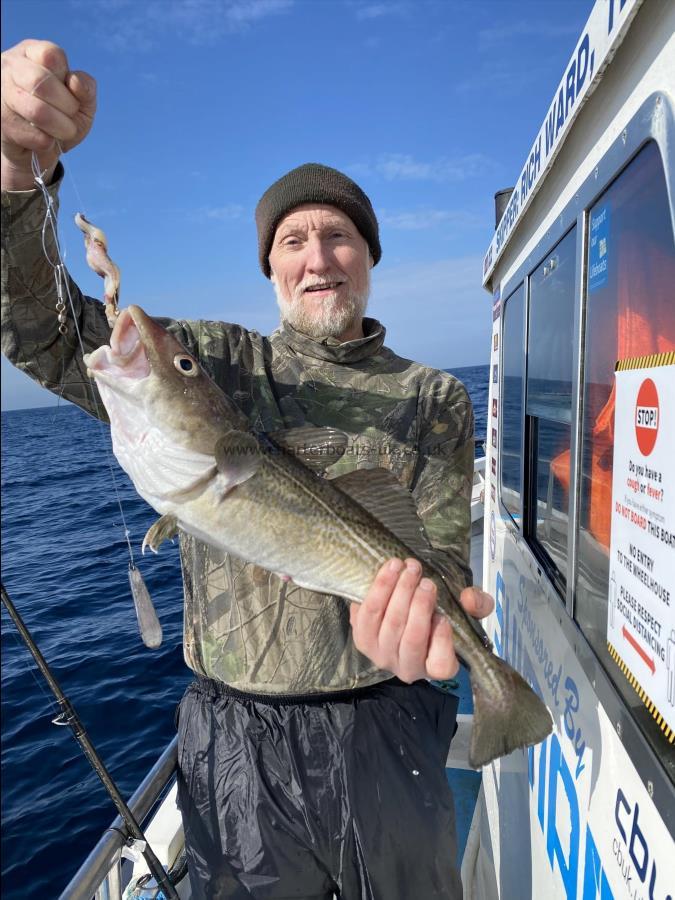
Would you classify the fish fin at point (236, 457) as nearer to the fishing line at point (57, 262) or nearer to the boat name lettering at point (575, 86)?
the fishing line at point (57, 262)

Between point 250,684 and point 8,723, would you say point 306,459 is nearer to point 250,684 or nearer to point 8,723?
point 250,684

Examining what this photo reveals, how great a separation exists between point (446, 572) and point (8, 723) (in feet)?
26.3

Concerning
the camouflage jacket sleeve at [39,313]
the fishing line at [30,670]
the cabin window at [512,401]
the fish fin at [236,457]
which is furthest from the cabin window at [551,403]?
the fishing line at [30,670]

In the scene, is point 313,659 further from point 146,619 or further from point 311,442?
point 311,442

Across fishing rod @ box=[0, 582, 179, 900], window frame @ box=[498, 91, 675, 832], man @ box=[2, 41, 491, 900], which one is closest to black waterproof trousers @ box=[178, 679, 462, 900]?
man @ box=[2, 41, 491, 900]

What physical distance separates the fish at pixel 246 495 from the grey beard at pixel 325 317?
108 centimetres

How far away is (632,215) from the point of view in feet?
6.87

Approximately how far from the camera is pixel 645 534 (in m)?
1.85

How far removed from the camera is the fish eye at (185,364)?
7.52ft

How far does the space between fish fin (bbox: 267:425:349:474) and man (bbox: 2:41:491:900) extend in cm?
38

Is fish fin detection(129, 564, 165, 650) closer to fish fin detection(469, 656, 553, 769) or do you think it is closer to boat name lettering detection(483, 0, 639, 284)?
fish fin detection(469, 656, 553, 769)

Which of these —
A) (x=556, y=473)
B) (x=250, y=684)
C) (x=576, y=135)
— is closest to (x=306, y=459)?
(x=250, y=684)

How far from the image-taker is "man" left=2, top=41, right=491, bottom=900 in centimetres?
235

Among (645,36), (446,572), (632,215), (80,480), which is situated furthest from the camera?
(80,480)
